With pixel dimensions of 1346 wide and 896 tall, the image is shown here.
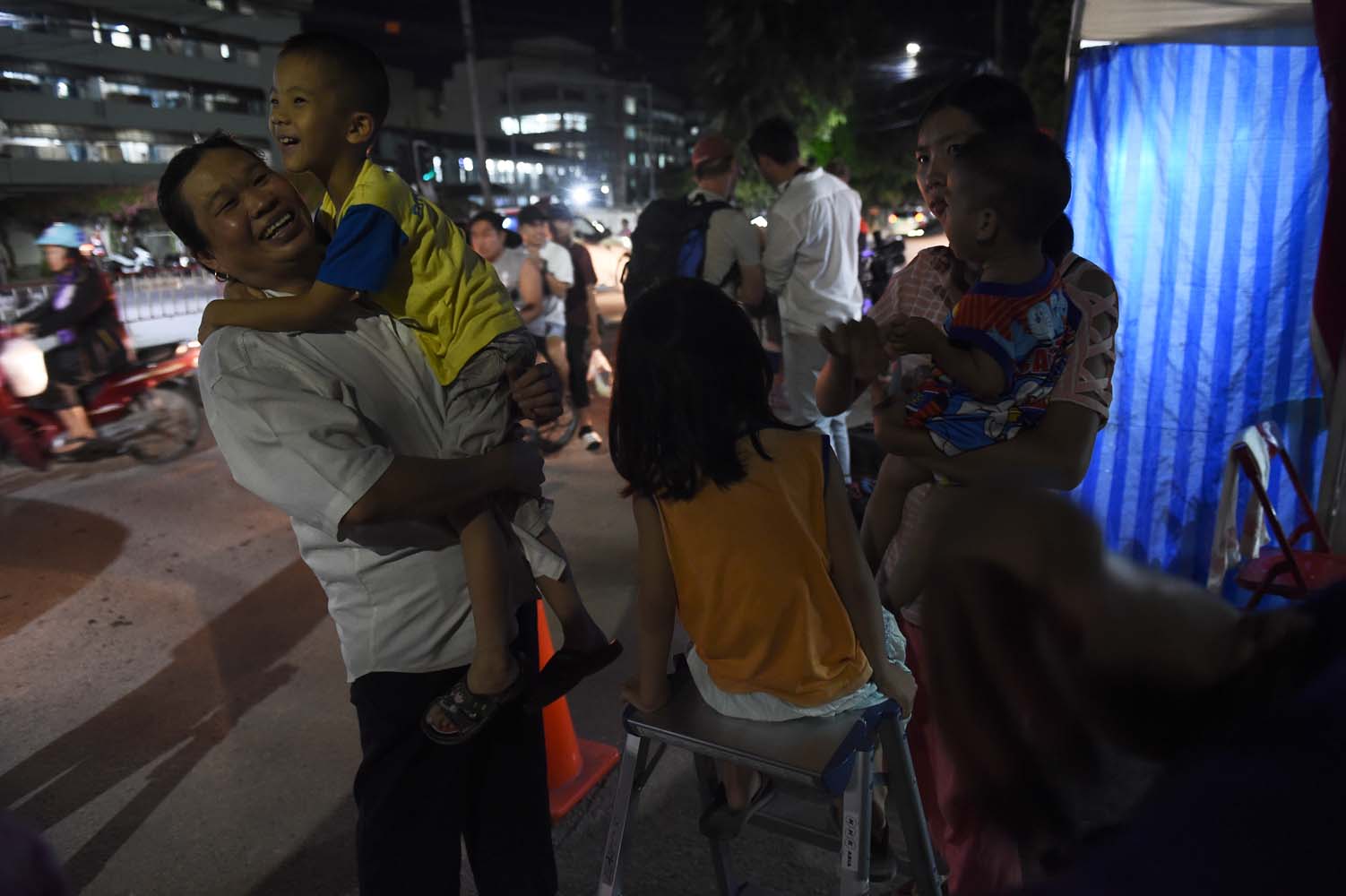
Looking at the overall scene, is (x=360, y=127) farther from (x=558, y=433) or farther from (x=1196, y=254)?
(x=558, y=433)

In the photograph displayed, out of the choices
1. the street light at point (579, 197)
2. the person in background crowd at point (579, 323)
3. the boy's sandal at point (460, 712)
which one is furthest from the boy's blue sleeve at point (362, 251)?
the street light at point (579, 197)

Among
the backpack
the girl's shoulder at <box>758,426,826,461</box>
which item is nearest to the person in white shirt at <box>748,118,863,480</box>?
the backpack

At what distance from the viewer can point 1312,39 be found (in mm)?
3311

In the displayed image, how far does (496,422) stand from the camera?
5.88ft

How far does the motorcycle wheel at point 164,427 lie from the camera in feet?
22.8

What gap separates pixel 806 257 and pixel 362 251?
3.62m

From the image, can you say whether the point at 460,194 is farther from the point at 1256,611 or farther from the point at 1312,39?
the point at 1256,611

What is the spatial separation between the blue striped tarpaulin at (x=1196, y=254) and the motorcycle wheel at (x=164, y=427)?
6.66m

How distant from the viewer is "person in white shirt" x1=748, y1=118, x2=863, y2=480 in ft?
16.0

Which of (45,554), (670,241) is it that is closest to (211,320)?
(670,241)

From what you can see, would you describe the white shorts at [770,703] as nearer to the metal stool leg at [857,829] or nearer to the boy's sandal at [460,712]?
the metal stool leg at [857,829]

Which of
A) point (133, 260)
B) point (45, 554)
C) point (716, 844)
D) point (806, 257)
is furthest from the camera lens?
point (133, 260)

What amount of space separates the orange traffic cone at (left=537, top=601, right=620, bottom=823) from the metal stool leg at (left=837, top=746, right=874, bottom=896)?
4.34ft

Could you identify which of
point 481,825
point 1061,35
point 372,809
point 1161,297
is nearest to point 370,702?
point 372,809
